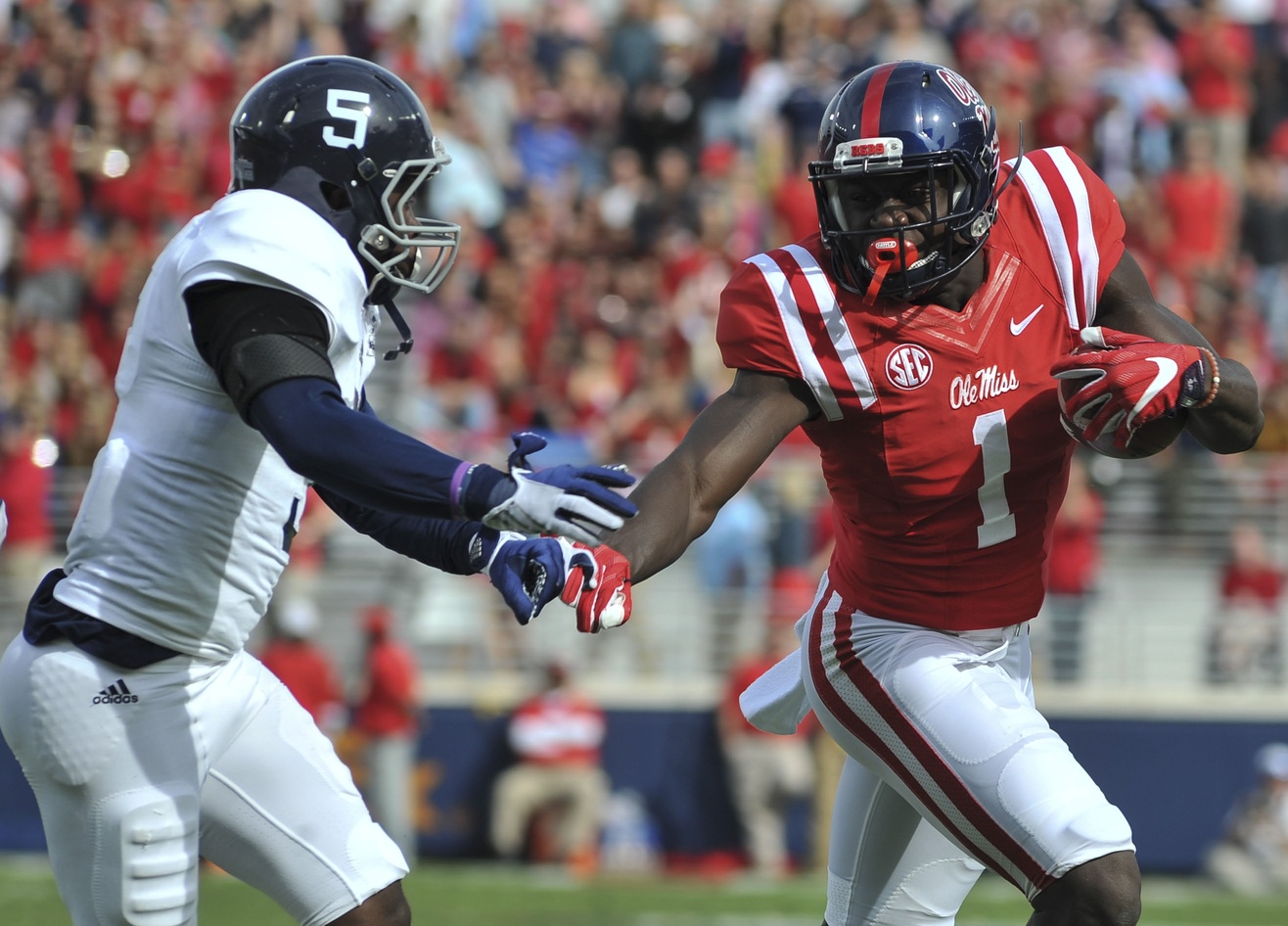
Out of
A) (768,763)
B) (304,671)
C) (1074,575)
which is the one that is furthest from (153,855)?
(1074,575)

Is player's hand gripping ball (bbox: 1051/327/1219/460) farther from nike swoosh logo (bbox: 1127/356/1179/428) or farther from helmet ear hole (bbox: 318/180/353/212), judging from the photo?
helmet ear hole (bbox: 318/180/353/212)

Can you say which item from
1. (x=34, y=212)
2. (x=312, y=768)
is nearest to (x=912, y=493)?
(x=312, y=768)

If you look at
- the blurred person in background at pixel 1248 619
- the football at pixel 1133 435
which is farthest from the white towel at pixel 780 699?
the blurred person in background at pixel 1248 619

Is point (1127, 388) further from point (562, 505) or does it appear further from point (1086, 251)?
point (562, 505)

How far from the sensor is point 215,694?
11.0 feet

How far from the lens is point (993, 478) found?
11.9 feet

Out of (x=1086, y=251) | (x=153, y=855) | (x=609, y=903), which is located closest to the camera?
(x=153, y=855)

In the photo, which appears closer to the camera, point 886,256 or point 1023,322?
point 886,256

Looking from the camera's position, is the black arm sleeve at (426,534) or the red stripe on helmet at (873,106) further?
the red stripe on helmet at (873,106)

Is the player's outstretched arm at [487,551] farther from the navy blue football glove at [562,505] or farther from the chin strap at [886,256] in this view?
the chin strap at [886,256]

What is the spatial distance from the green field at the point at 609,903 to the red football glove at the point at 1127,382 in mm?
4408

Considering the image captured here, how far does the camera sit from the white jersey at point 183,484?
3170 mm

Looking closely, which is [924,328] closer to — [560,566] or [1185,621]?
[560,566]

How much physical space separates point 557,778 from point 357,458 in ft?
20.0
